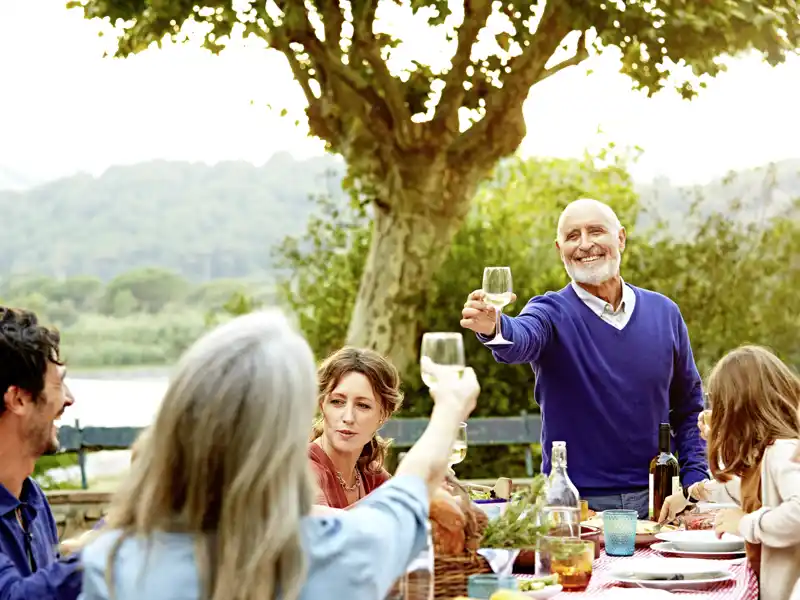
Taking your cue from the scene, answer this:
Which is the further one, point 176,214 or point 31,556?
point 176,214

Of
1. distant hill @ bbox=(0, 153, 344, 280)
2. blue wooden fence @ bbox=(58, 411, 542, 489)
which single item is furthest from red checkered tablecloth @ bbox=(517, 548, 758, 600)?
distant hill @ bbox=(0, 153, 344, 280)

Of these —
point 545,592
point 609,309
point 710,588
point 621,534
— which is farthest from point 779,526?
point 609,309

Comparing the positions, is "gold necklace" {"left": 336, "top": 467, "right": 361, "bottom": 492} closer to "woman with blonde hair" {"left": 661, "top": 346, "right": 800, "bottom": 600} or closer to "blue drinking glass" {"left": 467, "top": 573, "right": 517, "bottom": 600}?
"woman with blonde hair" {"left": 661, "top": 346, "right": 800, "bottom": 600}

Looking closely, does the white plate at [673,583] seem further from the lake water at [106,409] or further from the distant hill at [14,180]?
the distant hill at [14,180]

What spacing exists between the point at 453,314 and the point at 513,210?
2.82 feet

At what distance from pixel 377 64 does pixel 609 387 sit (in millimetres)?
3692

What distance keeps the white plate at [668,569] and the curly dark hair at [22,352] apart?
125 centimetres

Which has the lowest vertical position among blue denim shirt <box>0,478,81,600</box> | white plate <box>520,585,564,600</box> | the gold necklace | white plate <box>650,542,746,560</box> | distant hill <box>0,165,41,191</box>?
white plate <box>650,542,746,560</box>

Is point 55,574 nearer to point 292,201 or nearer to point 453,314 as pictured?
point 453,314

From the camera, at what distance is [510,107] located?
695 centimetres

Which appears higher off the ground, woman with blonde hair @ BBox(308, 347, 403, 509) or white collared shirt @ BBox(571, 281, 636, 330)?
white collared shirt @ BBox(571, 281, 636, 330)

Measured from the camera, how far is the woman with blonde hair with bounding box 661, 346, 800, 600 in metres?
2.59

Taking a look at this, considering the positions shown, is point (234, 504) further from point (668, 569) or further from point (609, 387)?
point (609, 387)

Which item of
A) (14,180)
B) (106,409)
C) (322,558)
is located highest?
(14,180)
